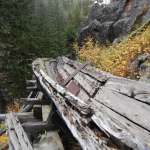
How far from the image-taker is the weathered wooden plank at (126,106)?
3797mm

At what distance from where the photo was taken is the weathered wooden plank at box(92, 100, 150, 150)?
10.5 feet

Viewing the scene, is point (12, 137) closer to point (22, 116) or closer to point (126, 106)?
point (126, 106)

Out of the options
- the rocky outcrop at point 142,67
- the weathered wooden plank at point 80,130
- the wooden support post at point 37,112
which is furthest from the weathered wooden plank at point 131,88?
the wooden support post at point 37,112

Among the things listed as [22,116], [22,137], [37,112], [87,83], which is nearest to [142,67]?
[87,83]

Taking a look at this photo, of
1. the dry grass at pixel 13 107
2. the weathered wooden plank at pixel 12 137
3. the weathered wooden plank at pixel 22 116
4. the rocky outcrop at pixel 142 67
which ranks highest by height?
the rocky outcrop at pixel 142 67

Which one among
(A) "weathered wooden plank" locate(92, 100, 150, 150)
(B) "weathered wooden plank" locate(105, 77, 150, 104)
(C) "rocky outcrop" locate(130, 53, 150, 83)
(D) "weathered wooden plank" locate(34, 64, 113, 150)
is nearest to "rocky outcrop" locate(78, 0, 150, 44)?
(C) "rocky outcrop" locate(130, 53, 150, 83)

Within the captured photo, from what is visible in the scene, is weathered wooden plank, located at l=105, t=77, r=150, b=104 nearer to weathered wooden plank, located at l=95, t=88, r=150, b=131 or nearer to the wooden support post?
weathered wooden plank, located at l=95, t=88, r=150, b=131

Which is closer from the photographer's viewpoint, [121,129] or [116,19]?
[121,129]

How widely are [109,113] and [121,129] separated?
86cm

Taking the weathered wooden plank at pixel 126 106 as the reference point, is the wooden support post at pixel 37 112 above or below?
below

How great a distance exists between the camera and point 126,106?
4328mm

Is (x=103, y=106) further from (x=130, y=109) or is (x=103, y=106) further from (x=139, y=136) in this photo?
(x=139, y=136)

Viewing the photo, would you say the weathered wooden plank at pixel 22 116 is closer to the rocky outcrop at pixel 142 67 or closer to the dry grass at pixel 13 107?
the rocky outcrop at pixel 142 67

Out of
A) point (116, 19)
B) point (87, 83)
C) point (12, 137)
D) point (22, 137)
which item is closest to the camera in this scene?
point (22, 137)
